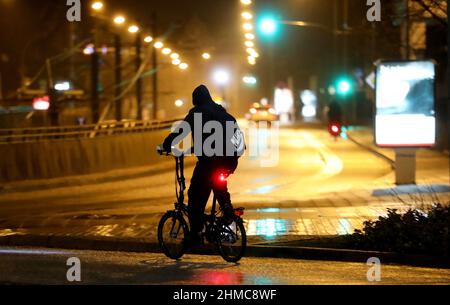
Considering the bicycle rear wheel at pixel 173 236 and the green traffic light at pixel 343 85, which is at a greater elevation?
the green traffic light at pixel 343 85

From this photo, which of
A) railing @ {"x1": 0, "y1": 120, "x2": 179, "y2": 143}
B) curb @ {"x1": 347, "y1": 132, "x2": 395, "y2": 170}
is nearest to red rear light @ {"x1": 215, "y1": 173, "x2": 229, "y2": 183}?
railing @ {"x1": 0, "y1": 120, "x2": 179, "y2": 143}

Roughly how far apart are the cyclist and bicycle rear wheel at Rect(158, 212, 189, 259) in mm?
263

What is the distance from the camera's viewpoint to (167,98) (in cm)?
6912

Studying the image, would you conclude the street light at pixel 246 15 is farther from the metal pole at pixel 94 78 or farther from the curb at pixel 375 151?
the curb at pixel 375 151

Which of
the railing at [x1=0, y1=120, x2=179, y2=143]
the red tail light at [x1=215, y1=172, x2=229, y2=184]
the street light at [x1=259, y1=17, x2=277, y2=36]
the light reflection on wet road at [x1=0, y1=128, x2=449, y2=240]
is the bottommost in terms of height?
the light reflection on wet road at [x1=0, y1=128, x2=449, y2=240]

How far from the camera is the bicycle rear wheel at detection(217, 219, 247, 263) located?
10.0 m

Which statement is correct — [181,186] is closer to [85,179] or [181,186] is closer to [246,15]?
[85,179]

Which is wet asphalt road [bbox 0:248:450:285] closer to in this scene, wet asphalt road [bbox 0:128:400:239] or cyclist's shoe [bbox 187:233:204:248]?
cyclist's shoe [bbox 187:233:204:248]

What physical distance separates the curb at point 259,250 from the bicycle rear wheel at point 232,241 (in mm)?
780

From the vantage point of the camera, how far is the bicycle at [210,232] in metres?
10.0

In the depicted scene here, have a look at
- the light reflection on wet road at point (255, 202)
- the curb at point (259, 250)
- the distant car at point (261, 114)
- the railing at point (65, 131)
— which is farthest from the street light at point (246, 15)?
the distant car at point (261, 114)

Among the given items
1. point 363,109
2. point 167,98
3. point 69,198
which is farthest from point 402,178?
point 167,98
